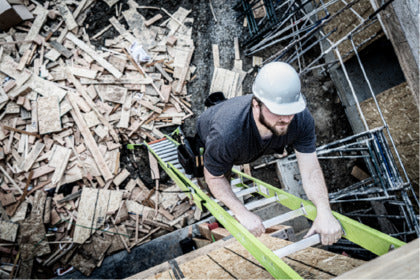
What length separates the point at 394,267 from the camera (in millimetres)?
963

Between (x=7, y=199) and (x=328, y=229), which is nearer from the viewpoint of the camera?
(x=328, y=229)

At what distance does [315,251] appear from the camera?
96.1 inches

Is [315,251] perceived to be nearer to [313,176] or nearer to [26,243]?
[313,176]

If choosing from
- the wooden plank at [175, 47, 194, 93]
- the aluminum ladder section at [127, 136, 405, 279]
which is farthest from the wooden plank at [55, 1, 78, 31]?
the aluminum ladder section at [127, 136, 405, 279]

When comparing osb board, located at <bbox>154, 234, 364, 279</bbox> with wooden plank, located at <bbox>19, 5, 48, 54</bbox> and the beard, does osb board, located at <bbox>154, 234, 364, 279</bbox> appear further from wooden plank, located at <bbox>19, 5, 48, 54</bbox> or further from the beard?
wooden plank, located at <bbox>19, 5, 48, 54</bbox>

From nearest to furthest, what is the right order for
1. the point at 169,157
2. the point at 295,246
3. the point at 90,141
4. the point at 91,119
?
the point at 295,246 → the point at 169,157 → the point at 90,141 → the point at 91,119

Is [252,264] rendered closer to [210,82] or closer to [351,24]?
[210,82]

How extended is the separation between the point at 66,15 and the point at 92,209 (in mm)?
4754

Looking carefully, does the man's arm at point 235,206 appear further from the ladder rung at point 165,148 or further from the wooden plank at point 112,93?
the wooden plank at point 112,93

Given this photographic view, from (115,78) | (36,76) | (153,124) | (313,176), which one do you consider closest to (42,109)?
(36,76)

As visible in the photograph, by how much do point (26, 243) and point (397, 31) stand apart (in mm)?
7241

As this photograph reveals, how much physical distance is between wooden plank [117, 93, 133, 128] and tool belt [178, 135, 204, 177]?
287 cm

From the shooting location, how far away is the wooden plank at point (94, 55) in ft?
20.3

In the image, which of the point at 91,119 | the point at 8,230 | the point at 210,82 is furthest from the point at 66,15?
the point at 8,230
